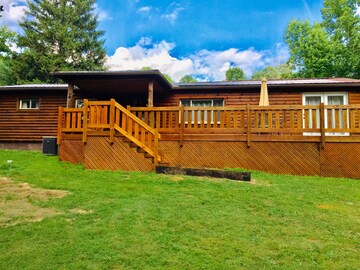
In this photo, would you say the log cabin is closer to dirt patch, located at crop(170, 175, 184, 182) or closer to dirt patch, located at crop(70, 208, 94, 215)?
dirt patch, located at crop(170, 175, 184, 182)

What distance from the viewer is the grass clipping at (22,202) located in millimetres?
3438

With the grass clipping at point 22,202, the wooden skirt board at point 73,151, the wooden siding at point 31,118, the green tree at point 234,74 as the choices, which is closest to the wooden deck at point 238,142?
the wooden skirt board at point 73,151

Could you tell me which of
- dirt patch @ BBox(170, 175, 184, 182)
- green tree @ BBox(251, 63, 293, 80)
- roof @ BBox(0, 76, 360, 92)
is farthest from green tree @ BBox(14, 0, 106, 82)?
dirt patch @ BBox(170, 175, 184, 182)

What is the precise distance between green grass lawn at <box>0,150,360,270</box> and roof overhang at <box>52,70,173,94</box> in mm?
4612

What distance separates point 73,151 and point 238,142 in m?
5.13

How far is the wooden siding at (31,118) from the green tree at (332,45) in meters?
23.4

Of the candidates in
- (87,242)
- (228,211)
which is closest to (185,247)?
(87,242)

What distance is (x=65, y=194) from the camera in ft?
15.2

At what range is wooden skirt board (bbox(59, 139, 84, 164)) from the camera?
825cm

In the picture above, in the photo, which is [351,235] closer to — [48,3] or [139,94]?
[139,94]

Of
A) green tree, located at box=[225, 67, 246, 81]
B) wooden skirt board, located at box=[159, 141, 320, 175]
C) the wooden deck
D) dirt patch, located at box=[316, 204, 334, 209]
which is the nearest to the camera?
dirt patch, located at box=[316, 204, 334, 209]

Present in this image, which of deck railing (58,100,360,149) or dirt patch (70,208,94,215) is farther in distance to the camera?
deck railing (58,100,360,149)

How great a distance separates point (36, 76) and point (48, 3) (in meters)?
8.68

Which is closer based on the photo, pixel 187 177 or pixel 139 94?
pixel 187 177
